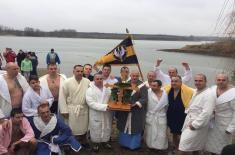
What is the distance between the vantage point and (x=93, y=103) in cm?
673

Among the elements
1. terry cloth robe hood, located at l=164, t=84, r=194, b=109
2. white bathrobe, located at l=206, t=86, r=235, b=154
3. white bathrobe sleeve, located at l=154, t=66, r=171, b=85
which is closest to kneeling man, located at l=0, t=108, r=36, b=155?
terry cloth robe hood, located at l=164, t=84, r=194, b=109

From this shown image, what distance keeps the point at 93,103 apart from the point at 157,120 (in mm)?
1194

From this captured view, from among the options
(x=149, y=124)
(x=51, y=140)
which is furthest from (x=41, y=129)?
(x=149, y=124)

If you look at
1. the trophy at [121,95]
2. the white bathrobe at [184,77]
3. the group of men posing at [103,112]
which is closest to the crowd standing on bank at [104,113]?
the group of men posing at [103,112]

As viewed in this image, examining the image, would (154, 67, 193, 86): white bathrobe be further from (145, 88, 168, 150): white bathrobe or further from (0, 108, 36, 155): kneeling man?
(0, 108, 36, 155): kneeling man

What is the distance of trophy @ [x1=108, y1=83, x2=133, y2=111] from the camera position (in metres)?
6.80

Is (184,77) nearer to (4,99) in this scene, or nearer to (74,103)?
(74,103)

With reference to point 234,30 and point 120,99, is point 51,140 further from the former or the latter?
point 234,30

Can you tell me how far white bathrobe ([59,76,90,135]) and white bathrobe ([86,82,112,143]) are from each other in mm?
129

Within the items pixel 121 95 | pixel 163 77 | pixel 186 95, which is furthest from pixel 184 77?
pixel 121 95

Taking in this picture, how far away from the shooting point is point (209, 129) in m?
6.13

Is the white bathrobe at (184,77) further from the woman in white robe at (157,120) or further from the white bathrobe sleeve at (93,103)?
the white bathrobe sleeve at (93,103)

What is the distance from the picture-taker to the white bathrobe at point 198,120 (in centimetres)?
577

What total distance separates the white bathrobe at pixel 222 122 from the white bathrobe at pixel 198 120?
114 millimetres
